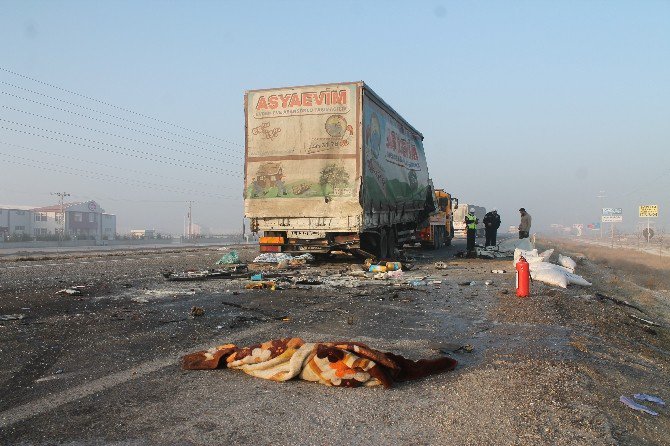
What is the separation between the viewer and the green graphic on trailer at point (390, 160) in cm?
1223

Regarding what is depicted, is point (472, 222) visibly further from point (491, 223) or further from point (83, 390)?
point (83, 390)

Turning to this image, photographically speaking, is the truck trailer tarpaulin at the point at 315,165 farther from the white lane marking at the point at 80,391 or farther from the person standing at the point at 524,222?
the person standing at the point at 524,222

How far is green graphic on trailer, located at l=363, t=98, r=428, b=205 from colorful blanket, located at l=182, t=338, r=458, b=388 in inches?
324

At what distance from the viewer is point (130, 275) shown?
35.9 feet

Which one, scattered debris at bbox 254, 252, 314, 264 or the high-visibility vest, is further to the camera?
the high-visibility vest

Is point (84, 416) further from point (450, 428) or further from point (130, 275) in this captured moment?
point (130, 275)

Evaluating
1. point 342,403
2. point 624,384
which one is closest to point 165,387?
point 342,403

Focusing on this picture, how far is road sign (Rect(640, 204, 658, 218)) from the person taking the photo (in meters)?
40.7

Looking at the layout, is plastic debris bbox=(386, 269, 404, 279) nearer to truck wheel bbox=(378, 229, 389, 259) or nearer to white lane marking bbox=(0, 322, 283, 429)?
truck wheel bbox=(378, 229, 389, 259)

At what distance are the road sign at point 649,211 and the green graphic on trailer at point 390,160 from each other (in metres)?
31.0

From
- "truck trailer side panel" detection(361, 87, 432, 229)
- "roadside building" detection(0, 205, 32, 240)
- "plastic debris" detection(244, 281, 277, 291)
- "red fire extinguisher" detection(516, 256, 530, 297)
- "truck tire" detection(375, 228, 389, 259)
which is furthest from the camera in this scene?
"roadside building" detection(0, 205, 32, 240)

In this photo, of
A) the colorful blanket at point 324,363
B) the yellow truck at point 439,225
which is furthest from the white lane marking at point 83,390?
the yellow truck at point 439,225

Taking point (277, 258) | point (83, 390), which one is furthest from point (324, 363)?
point (277, 258)

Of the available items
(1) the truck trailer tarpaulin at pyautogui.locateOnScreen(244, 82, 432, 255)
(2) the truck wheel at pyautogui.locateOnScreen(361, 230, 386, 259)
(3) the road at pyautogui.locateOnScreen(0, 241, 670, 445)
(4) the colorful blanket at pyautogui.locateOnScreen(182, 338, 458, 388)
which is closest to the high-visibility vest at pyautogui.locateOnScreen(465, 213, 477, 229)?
(2) the truck wheel at pyautogui.locateOnScreen(361, 230, 386, 259)
